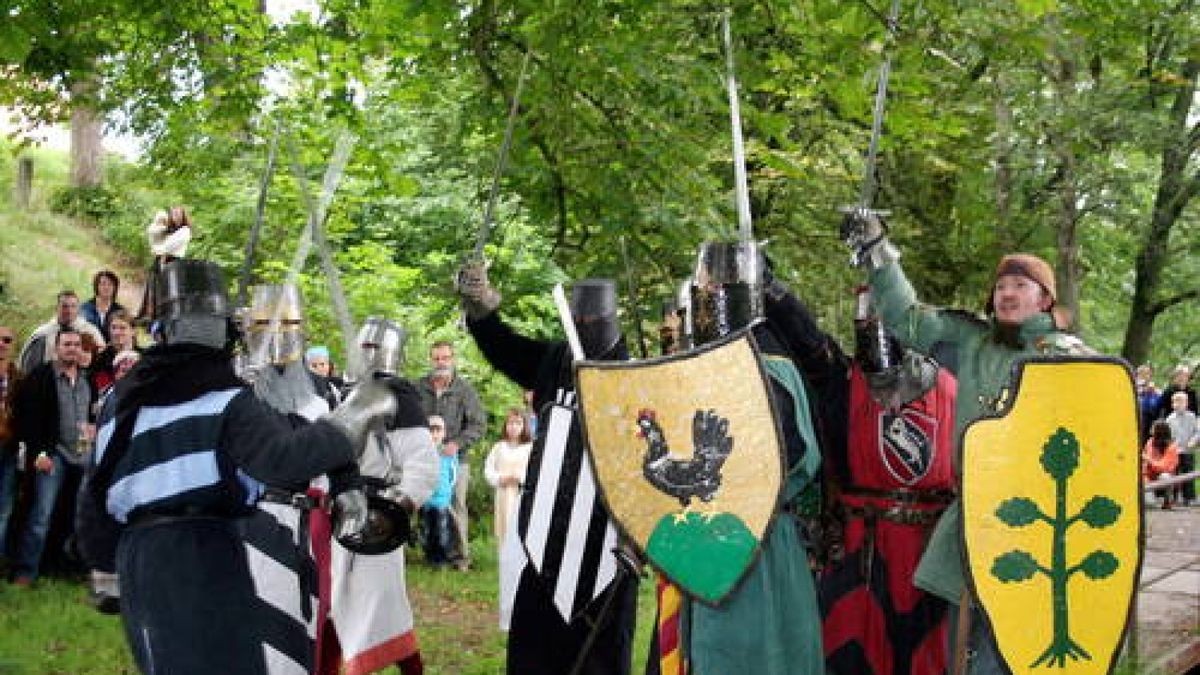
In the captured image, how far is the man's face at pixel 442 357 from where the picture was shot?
921cm

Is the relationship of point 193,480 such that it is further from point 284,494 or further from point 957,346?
point 957,346

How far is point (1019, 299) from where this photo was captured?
401cm

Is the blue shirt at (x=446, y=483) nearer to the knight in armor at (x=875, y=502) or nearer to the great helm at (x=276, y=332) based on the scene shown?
the great helm at (x=276, y=332)

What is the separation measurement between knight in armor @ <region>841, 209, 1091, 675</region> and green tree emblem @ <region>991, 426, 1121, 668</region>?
0.65 feet

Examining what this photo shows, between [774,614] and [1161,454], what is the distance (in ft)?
32.5

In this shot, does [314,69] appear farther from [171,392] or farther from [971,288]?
[971,288]

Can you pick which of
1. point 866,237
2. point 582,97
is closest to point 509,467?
point 582,97

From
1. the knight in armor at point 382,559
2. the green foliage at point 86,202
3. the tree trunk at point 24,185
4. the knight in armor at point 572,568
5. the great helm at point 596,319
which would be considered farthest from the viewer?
the green foliage at point 86,202

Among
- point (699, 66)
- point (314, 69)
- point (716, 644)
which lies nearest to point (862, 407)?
point (716, 644)

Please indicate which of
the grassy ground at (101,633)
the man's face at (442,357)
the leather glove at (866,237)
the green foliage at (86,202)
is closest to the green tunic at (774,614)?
the leather glove at (866,237)

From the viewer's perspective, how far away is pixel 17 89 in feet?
26.8

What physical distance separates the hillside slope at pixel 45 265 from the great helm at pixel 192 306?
8874mm

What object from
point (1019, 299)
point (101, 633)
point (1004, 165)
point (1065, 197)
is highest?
point (1004, 165)

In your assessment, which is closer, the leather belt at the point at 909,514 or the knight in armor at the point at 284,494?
Answer: the knight in armor at the point at 284,494
